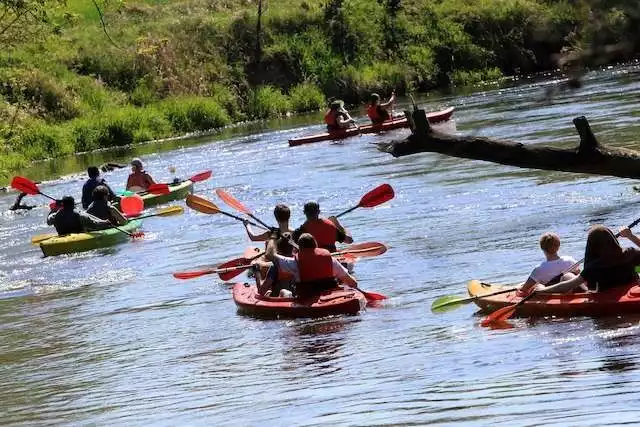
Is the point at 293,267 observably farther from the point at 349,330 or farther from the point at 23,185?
the point at 23,185

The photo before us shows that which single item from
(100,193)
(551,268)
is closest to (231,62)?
(100,193)

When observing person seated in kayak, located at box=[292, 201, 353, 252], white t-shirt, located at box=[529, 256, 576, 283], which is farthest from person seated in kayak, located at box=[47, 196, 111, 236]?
white t-shirt, located at box=[529, 256, 576, 283]

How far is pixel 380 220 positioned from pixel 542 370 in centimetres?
998

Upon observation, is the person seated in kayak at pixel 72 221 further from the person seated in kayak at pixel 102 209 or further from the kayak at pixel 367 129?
the kayak at pixel 367 129

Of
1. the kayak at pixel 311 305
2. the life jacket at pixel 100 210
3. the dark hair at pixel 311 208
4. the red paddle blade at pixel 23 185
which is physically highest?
the red paddle blade at pixel 23 185

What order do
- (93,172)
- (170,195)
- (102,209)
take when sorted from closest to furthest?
(102,209), (93,172), (170,195)

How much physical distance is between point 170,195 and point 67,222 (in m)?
4.63

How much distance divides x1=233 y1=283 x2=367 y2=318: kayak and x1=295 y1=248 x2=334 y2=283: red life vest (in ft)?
0.58

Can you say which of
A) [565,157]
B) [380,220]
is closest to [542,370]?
[565,157]

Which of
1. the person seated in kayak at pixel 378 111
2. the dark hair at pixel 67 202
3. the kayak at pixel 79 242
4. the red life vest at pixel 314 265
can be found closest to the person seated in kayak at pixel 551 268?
the red life vest at pixel 314 265

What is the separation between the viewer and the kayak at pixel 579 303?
356 inches

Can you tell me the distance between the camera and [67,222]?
1778 centimetres

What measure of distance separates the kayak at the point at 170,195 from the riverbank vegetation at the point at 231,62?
15263mm

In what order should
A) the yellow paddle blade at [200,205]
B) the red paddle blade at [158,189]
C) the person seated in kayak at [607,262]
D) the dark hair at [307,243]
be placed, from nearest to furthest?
the person seated in kayak at [607,262] → the dark hair at [307,243] → the yellow paddle blade at [200,205] → the red paddle blade at [158,189]
